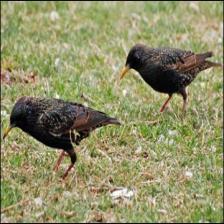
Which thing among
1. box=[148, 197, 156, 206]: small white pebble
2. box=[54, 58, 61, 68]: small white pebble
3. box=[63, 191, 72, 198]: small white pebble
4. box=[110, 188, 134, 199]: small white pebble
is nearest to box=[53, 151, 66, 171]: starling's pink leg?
box=[63, 191, 72, 198]: small white pebble

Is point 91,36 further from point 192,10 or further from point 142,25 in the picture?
point 192,10

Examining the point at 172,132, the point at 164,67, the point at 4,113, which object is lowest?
the point at 4,113

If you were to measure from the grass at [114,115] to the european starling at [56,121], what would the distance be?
33 cm

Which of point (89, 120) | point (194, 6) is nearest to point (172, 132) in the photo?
point (89, 120)

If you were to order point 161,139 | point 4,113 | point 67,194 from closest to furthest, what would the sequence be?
point 67,194, point 161,139, point 4,113

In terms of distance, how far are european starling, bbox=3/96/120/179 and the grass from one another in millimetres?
334

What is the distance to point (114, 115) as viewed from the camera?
361 inches

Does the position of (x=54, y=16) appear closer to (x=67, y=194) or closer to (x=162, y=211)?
(x=67, y=194)

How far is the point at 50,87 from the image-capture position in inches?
394

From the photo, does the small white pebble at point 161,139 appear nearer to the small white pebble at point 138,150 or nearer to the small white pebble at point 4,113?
the small white pebble at point 138,150

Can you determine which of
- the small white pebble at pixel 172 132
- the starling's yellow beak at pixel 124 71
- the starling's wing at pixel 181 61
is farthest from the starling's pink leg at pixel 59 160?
the starling's wing at pixel 181 61

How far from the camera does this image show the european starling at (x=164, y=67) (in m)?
9.24

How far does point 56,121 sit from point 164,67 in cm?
232

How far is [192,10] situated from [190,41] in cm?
176
